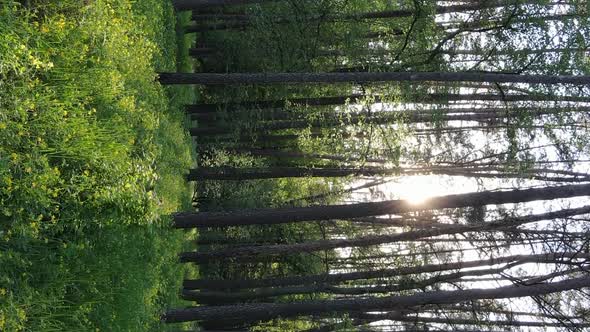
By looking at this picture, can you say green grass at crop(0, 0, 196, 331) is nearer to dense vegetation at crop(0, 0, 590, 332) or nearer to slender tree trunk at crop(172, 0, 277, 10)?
dense vegetation at crop(0, 0, 590, 332)

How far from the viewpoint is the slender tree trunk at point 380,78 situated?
9492 mm

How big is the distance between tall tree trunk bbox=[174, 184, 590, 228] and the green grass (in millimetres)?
821

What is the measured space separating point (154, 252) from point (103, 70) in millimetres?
4201

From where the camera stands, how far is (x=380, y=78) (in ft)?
33.6

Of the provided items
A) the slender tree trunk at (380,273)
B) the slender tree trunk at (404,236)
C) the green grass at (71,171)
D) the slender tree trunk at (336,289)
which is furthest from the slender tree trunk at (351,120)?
the green grass at (71,171)

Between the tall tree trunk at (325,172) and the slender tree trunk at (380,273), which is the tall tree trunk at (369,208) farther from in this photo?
the tall tree trunk at (325,172)

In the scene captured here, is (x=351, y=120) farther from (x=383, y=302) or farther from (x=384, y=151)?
(x=383, y=302)

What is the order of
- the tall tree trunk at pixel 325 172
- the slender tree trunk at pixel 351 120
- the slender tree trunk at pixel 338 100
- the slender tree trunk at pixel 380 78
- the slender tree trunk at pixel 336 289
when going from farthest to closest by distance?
the tall tree trunk at pixel 325 172, the slender tree trunk at pixel 351 120, the slender tree trunk at pixel 338 100, the slender tree trunk at pixel 336 289, the slender tree trunk at pixel 380 78

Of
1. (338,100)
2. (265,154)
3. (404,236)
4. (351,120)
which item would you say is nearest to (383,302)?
(404,236)

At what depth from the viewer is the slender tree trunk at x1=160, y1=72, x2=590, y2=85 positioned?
9.49 metres

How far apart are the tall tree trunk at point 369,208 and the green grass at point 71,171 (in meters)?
0.82

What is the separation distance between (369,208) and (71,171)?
183 inches

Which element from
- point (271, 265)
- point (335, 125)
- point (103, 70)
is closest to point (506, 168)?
point (335, 125)

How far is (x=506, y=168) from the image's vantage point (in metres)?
15.9
